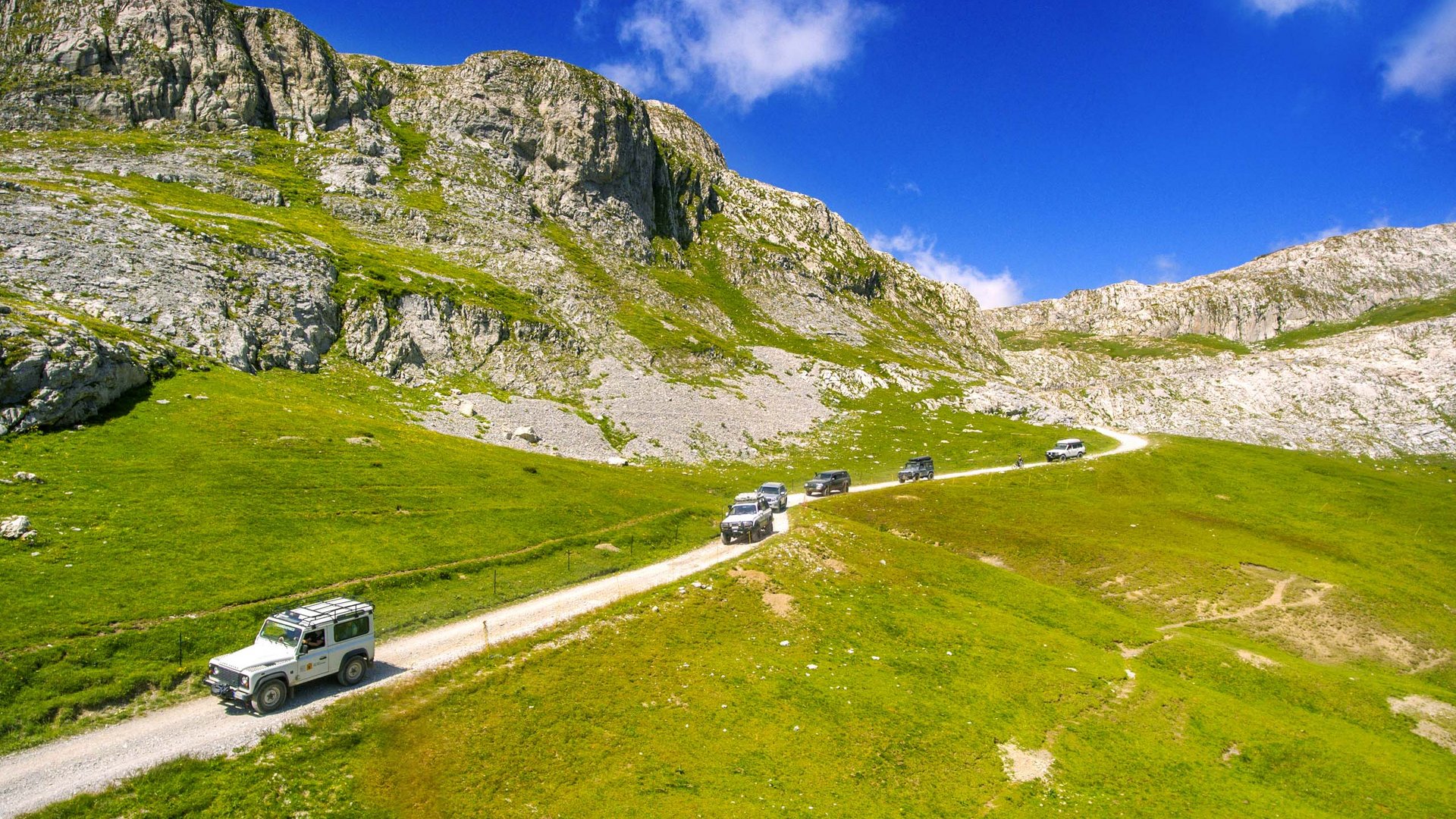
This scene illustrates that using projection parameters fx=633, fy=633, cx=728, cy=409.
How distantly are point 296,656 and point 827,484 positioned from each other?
56345 mm

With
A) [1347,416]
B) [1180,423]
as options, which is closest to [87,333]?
→ [1180,423]

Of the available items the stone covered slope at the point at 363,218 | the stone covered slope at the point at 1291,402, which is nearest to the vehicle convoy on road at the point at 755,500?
the stone covered slope at the point at 363,218

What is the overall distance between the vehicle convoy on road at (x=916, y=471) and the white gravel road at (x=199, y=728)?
180 ft

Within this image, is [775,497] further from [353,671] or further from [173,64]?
[173,64]

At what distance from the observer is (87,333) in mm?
47719

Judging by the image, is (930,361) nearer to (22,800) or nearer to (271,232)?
(271,232)

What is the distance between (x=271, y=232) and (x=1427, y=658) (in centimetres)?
12738

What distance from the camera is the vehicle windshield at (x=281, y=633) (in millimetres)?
23156

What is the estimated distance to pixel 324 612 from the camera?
2436 centimetres

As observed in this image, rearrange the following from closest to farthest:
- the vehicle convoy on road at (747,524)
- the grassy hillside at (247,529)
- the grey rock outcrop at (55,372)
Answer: the grassy hillside at (247,529) → the grey rock outcrop at (55,372) → the vehicle convoy on road at (747,524)

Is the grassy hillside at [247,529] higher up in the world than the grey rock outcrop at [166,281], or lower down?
lower down

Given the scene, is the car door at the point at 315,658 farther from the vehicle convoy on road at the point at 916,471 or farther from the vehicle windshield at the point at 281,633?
the vehicle convoy on road at the point at 916,471

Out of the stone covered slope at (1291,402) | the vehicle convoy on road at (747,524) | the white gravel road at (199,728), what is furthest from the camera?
the stone covered slope at (1291,402)

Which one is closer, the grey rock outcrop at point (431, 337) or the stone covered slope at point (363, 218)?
the stone covered slope at point (363, 218)
